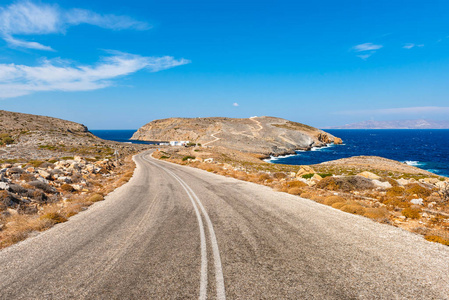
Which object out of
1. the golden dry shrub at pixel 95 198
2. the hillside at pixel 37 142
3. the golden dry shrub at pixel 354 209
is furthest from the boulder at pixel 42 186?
the hillside at pixel 37 142

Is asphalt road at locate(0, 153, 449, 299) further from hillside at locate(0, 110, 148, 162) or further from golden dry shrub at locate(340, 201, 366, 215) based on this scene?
hillside at locate(0, 110, 148, 162)

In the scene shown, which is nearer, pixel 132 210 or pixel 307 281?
pixel 307 281

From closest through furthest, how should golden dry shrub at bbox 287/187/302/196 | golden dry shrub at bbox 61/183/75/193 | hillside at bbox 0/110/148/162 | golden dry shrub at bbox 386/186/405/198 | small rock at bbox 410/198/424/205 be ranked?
small rock at bbox 410/198/424/205
golden dry shrub at bbox 386/186/405/198
golden dry shrub at bbox 287/187/302/196
golden dry shrub at bbox 61/183/75/193
hillside at bbox 0/110/148/162

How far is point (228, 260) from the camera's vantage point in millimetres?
5078

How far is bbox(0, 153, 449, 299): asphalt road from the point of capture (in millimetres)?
4008

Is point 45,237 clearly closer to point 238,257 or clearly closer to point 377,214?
point 238,257

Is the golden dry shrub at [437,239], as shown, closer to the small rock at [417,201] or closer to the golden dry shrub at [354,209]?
the golden dry shrub at [354,209]

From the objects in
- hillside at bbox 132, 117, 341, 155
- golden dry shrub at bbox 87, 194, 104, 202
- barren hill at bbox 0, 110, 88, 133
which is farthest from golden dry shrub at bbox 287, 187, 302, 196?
barren hill at bbox 0, 110, 88, 133

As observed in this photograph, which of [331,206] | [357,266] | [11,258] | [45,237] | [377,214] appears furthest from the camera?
[331,206]

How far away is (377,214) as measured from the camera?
834 cm

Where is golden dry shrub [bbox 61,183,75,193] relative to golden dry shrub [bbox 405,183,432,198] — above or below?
above

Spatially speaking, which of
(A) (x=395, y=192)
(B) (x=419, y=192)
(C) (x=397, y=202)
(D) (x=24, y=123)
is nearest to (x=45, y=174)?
(C) (x=397, y=202)

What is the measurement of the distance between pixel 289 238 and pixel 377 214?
4534 mm

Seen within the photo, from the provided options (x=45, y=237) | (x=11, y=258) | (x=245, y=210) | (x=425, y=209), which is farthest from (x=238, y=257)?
(x=425, y=209)
